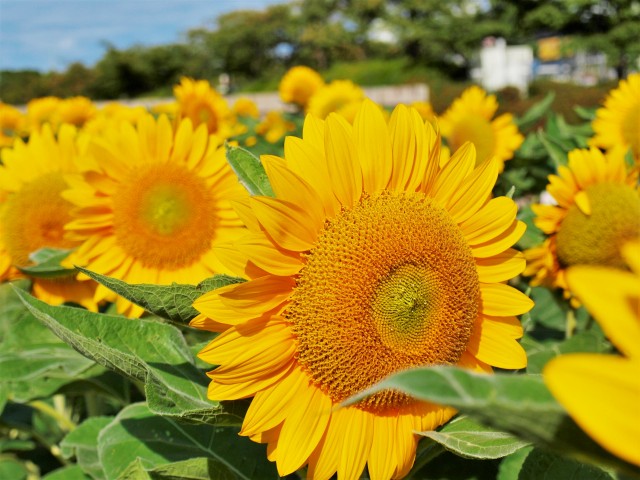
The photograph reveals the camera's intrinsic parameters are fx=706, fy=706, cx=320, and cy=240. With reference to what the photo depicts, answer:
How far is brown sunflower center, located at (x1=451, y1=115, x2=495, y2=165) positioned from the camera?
3691 millimetres

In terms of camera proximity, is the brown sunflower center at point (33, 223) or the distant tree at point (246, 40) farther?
the distant tree at point (246, 40)

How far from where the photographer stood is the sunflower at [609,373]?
1.41 feet

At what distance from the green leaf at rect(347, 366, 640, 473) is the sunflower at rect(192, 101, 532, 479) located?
0.54 metres

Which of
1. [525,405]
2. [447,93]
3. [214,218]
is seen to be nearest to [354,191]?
[525,405]

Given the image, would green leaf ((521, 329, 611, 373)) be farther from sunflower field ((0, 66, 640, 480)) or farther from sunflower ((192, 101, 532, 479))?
sunflower ((192, 101, 532, 479))

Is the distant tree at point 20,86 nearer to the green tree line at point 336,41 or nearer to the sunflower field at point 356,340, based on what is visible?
the green tree line at point 336,41

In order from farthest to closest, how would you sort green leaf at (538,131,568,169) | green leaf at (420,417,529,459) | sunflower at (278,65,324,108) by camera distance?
sunflower at (278,65,324,108), green leaf at (538,131,568,169), green leaf at (420,417,529,459)

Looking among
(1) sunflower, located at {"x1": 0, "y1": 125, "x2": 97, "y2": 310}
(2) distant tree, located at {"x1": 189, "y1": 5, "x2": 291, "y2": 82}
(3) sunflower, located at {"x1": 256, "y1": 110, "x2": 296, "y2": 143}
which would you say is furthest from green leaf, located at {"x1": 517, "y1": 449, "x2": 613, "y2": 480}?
(2) distant tree, located at {"x1": 189, "y1": 5, "x2": 291, "y2": 82}

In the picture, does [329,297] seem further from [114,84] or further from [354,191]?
[114,84]

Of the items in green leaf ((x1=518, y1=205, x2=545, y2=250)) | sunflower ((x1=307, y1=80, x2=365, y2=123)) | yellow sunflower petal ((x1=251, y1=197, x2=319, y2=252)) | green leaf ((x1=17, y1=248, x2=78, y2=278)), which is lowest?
green leaf ((x1=518, y1=205, x2=545, y2=250))

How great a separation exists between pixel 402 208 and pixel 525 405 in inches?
25.7

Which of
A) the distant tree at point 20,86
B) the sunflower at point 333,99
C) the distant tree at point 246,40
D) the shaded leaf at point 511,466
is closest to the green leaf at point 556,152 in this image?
the shaded leaf at point 511,466

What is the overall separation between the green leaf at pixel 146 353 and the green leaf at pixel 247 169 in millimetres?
313

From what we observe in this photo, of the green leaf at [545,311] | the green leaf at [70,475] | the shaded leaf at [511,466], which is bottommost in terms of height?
the green leaf at [545,311]
